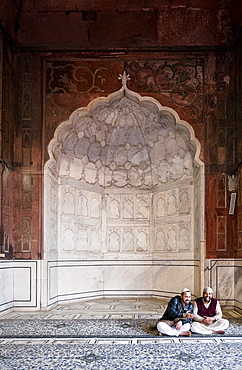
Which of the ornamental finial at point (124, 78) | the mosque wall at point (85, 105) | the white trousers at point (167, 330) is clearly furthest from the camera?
the ornamental finial at point (124, 78)

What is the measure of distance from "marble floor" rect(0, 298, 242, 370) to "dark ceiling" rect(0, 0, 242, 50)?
15.6ft

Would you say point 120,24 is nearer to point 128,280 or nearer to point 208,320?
point 128,280

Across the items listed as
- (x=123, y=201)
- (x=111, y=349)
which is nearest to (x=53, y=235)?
(x=123, y=201)

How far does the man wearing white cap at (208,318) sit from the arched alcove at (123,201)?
81.4 inches

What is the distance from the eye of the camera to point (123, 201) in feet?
30.7

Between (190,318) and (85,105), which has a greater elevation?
(85,105)

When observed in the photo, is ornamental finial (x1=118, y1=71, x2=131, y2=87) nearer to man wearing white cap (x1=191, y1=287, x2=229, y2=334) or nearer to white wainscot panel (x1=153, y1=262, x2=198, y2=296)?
white wainscot panel (x1=153, y1=262, x2=198, y2=296)

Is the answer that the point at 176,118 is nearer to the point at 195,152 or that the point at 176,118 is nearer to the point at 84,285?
the point at 195,152

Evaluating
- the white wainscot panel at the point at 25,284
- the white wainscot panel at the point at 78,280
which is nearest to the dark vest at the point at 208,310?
the white wainscot panel at the point at 25,284

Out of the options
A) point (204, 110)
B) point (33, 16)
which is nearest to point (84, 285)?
point (204, 110)

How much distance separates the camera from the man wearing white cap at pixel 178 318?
529 centimetres

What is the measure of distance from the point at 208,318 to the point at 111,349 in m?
1.48

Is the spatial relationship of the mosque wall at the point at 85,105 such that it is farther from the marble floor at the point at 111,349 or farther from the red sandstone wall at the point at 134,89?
the marble floor at the point at 111,349

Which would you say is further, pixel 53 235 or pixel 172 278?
pixel 172 278
